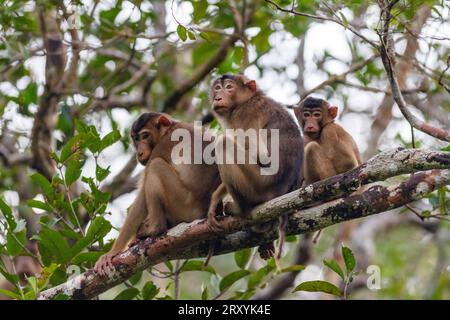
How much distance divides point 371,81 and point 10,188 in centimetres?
610

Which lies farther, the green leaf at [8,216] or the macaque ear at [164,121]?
the macaque ear at [164,121]

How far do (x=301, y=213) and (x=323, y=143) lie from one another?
155 centimetres

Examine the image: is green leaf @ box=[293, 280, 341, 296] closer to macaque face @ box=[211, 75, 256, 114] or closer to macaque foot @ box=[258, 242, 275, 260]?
macaque foot @ box=[258, 242, 275, 260]

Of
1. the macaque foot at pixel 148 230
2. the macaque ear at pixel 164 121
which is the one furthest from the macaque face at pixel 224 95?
the macaque foot at pixel 148 230

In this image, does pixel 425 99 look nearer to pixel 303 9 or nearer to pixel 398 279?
pixel 303 9

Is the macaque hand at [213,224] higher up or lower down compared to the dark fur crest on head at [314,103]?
lower down

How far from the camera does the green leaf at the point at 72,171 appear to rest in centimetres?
723

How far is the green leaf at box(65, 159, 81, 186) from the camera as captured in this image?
7.23 m

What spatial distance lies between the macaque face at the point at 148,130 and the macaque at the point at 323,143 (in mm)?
1616

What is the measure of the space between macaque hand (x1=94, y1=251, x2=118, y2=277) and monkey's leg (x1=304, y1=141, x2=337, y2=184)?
92.0 inches

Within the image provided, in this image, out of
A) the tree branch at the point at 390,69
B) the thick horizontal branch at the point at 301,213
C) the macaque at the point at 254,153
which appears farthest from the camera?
the macaque at the point at 254,153

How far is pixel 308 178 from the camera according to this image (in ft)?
25.1

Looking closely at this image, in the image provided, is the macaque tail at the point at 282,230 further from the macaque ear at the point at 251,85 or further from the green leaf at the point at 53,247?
the green leaf at the point at 53,247
